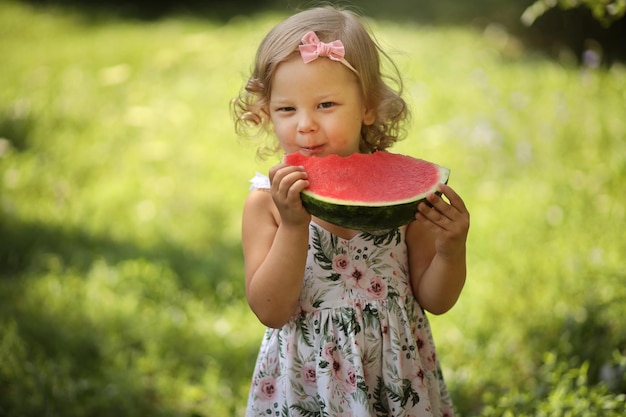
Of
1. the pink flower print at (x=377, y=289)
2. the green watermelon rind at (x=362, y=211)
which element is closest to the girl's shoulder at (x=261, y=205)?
the green watermelon rind at (x=362, y=211)

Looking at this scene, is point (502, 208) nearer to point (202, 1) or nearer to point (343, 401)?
point (343, 401)

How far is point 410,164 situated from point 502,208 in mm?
2324

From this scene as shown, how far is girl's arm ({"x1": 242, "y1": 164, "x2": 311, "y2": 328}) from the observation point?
83.0 inches

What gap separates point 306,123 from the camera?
→ 2.22 m

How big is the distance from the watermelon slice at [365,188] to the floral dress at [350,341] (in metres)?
0.18

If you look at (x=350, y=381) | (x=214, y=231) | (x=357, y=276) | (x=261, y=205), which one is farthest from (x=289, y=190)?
(x=214, y=231)

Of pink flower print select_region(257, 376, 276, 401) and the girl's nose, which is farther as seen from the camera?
pink flower print select_region(257, 376, 276, 401)

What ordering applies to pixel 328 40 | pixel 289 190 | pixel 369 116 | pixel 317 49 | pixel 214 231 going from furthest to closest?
pixel 214 231 → pixel 369 116 → pixel 328 40 → pixel 317 49 → pixel 289 190

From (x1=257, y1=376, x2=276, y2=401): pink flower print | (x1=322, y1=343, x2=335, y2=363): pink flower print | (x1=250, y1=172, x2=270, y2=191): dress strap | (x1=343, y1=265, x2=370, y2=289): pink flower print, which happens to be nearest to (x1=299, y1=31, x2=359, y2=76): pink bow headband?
(x1=250, y1=172, x2=270, y2=191): dress strap

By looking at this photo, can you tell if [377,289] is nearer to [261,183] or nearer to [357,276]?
[357,276]

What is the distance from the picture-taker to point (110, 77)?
23.2 ft

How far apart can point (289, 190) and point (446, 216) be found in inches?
18.4

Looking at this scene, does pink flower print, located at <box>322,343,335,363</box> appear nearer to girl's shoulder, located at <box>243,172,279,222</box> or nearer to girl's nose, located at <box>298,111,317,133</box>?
girl's shoulder, located at <box>243,172,279,222</box>

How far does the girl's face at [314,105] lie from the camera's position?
2240 mm
